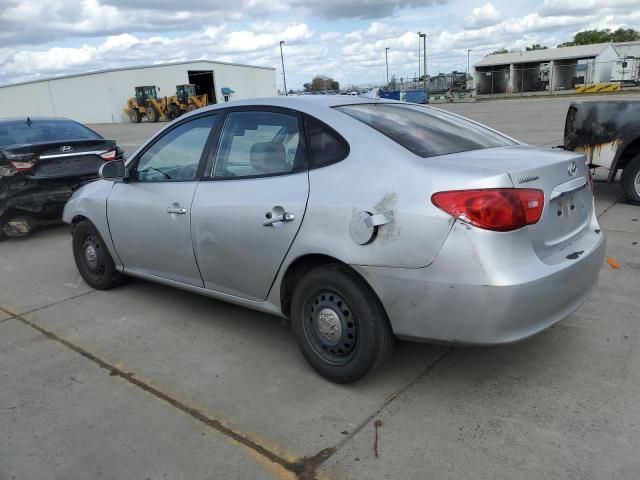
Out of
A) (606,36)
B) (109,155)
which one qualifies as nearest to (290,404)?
(109,155)

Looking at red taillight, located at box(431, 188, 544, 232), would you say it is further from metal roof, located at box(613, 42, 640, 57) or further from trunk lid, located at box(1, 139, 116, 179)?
metal roof, located at box(613, 42, 640, 57)

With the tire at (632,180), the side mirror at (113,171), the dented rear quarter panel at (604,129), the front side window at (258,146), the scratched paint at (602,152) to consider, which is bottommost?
the tire at (632,180)

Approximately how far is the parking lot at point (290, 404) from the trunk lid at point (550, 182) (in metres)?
0.83

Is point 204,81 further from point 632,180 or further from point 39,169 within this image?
point 632,180

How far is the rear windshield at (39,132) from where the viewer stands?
7.34 m

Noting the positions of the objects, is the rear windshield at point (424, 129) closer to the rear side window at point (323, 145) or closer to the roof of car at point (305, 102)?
the roof of car at point (305, 102)

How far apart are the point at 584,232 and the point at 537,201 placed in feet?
2.28

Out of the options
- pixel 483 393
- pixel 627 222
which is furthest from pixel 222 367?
pixel 627 222

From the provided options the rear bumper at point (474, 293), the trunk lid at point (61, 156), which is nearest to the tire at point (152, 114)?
the trunk lid at point (61, 156)

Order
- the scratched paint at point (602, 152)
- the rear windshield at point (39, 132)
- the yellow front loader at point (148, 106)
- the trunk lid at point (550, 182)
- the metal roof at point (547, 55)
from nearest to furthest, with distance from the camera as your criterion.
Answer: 1. the trunk lid at point (550, 182)
2. the scratched paint at point (602, 152)
3. the rear windshield at point (39, 132)
4. the yellow front loader at point (148, 106)
5. the metal roof at point (547, 55)

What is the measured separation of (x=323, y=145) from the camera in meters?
3.13

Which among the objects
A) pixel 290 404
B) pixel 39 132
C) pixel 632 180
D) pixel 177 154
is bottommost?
pixel 290 404

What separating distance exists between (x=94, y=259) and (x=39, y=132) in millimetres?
3584

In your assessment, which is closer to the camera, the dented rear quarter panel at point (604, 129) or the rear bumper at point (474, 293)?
the rear bumper at point (474, 293)
